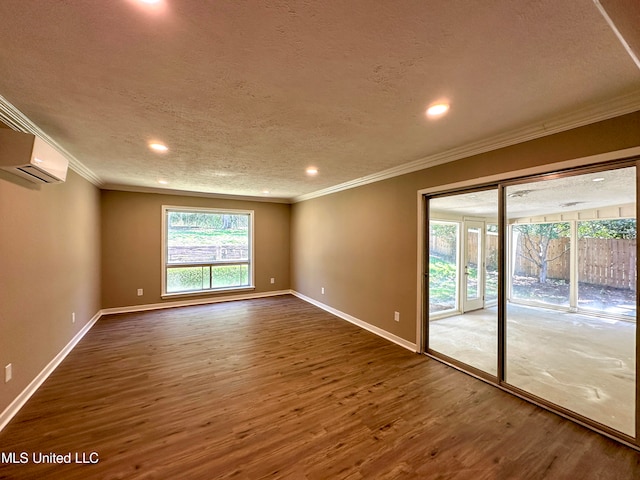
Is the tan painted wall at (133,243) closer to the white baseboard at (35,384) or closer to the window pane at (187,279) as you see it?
the window pane at (187,279)

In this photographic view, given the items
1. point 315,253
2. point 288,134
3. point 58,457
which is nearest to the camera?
point 58,457

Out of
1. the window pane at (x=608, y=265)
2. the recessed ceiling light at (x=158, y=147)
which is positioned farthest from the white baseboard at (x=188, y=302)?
the window pane at (x=608, y=265)

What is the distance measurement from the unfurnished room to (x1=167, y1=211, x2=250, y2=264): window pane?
130 cm

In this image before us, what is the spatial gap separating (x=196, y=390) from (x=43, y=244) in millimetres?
2105

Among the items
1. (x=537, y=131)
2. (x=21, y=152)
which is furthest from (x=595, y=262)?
(x=21, y=152)

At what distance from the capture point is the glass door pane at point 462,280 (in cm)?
321

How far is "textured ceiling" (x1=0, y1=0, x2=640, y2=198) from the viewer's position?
42.9 inches

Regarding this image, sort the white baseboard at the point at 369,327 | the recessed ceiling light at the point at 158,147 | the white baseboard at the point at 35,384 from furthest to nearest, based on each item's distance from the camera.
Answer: the white baseboard at the point at 369,327 → the recessed ceiling light at the point at 158,147 → the white baseboard at the point at 35,384

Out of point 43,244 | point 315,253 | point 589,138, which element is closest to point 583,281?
point 589,138

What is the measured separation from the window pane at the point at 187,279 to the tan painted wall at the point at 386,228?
2.21 m

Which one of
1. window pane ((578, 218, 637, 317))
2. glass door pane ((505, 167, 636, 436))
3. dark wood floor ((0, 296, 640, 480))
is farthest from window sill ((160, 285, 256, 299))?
window pane ((578, 218, 637, 317))

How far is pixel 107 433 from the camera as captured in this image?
1.88 m

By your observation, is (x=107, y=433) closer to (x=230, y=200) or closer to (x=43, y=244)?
(x=43, y=244)

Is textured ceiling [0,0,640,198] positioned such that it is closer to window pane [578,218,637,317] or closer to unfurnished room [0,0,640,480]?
unfurnished room [0,0,640,480]
